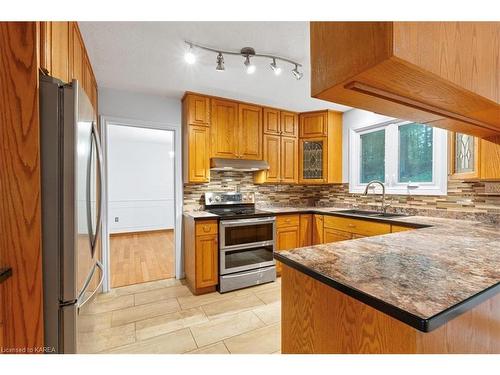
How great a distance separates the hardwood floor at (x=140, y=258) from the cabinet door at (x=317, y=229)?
1999 mm

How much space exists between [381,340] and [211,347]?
1.45 m

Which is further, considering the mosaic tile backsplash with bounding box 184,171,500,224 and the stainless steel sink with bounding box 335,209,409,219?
the stainless steel sink with bounding box 335,209,409,219

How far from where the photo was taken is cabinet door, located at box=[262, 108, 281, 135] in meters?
3.33

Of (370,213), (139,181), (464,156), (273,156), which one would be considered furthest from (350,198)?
(139,181)

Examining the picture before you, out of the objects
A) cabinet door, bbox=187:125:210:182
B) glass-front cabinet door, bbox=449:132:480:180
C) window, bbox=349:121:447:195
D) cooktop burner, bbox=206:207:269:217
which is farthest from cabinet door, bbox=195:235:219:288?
glass-front cabinet door, bbox=449:132:480:180

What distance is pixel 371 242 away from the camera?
1.27 m

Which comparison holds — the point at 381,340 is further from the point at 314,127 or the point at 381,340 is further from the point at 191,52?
the point at 314,127

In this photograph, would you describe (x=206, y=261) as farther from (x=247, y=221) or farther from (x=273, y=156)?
(x=273, y=156)

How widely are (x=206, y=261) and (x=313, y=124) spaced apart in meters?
2.48

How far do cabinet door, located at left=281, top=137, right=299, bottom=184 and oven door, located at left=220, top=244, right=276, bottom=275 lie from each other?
1.10m

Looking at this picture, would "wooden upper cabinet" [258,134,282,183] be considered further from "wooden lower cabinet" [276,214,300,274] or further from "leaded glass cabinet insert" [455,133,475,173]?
"leaded glass cabinet insert" [455,133,475,173]

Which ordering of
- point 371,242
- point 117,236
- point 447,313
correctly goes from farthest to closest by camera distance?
point 117,236
point 371,242
point 447,313

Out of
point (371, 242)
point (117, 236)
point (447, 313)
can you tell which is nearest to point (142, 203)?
point (117, 236)
